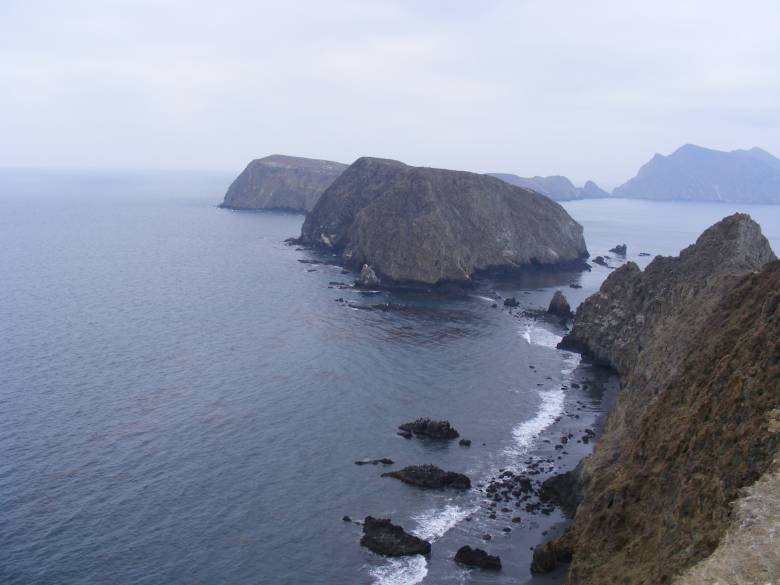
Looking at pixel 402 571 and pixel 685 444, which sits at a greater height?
pixel 685 444

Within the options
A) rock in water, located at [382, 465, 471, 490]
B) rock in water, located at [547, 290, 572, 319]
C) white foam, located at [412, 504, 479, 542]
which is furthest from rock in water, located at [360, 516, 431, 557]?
rock in water, located at [547, 290, 572, 319]

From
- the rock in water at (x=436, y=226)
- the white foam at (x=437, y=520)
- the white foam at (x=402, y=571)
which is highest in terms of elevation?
the rock in water at (x=436, y=226)

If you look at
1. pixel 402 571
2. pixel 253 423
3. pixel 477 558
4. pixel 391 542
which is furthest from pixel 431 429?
pixel 402 571

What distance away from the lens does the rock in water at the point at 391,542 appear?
44.1 m

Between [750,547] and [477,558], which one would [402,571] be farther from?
[750,547]

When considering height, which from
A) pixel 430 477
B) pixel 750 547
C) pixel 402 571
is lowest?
pixel 402 571

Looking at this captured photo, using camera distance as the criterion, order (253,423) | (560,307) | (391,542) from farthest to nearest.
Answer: (560,307), (253,423), (391,542)

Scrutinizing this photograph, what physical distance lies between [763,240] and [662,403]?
43.9 m

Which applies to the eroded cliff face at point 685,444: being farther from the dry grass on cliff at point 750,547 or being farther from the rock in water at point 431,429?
the rock in water at point 431,429

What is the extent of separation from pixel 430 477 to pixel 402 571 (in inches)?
476

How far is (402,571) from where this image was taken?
4253 cm

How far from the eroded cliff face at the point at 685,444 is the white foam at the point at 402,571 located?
8.14 meters

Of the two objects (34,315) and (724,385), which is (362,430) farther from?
(34,315)

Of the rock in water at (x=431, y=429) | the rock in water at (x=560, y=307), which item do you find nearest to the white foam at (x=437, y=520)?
the rock in water at (x=431, y=429)
